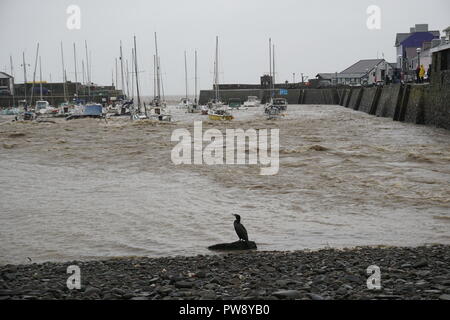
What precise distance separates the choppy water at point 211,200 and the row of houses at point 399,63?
45.8 m

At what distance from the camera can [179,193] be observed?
16984mm

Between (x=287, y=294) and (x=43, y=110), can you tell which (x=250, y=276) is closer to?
(x=287, y=294)

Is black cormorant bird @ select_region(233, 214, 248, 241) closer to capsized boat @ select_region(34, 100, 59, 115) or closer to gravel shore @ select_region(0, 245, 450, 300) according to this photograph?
gravel shore @ select_region(0, 245, 450, 300)

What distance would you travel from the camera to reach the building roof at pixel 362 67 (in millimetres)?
101262

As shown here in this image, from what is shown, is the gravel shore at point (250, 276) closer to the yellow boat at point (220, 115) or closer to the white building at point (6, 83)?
the yellow boat at point (220, 115)

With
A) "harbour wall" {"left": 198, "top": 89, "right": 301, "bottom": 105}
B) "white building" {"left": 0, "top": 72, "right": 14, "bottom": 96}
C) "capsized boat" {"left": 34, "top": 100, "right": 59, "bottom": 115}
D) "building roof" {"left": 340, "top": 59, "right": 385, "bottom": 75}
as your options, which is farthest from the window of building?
"white building" {"left": 0, "top": 72, "right": 14, "bottom": 96}

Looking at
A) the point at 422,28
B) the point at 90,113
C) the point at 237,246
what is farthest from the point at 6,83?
the point at 237,246

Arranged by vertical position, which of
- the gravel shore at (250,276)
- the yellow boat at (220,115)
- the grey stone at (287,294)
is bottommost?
the yellow boat at (220,115)

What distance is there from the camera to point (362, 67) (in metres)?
104

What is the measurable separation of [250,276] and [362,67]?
332ft

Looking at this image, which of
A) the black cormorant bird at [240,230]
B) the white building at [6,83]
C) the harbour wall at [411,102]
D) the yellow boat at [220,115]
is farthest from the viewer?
the white building at [6,83]

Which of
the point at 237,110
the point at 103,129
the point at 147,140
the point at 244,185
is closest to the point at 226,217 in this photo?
the point at 244,185

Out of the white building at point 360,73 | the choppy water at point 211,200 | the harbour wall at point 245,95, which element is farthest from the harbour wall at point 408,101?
the harbour wall at point 245,95
